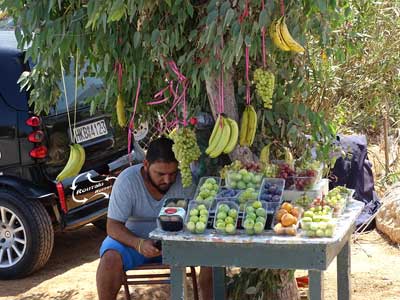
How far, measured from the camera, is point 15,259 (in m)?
6.18

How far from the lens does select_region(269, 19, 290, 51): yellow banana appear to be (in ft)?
12.5

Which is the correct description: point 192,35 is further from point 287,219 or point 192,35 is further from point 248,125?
point 287,219

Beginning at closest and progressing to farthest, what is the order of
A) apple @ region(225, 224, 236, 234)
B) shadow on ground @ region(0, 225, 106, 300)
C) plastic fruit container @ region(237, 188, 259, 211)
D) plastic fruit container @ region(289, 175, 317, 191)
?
1. apple @ region(225, 224, 236, 234)
2. plastic fruit container @ region(237, 188, 259, 211)
3. plastic fruit container @ region(289, 175, 317, 191)
4. shadow on ground @ region(0, 225, 106, 300)

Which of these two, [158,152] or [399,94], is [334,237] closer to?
[158,152]

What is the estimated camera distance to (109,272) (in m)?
4.55

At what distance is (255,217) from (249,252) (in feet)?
0.60

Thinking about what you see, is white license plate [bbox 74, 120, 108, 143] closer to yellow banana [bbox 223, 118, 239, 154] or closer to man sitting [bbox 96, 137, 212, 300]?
man sitting [bbox 96, 137, 212, 300]

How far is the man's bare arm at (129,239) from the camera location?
441 centimetres

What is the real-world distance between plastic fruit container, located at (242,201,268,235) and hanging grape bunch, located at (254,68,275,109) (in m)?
0.65

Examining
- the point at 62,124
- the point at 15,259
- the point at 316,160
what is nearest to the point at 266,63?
the point at 316,160

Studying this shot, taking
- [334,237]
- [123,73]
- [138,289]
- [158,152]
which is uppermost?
[123,73]

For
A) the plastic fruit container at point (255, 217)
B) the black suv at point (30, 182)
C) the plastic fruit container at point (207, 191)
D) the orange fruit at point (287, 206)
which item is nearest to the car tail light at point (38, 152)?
the black suv at point (30, 182)

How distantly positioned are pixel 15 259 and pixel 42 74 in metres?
2.13

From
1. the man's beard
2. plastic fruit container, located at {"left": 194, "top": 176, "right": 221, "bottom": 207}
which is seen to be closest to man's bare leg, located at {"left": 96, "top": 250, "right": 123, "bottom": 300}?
the man's beard
